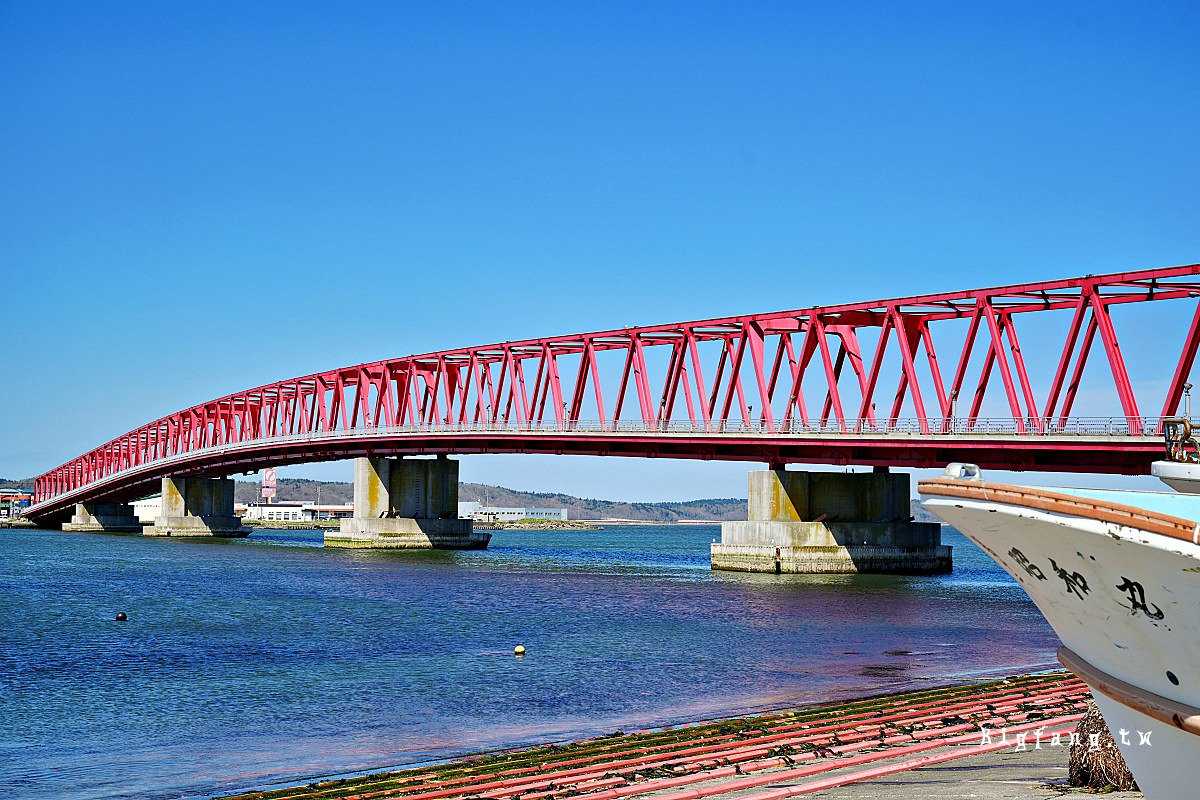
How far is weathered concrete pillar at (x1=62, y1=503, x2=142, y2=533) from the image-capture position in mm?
163250

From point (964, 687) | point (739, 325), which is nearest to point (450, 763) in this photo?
point (964, 687)

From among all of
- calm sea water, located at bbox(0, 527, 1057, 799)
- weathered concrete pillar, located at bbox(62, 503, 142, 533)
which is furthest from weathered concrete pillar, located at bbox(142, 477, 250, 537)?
calm sea water, located at bbox(0, 527, 1057, 799)

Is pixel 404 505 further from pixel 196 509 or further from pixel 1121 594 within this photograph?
pixel 1121 594

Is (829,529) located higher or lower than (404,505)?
lower

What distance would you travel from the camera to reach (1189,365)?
5775cm

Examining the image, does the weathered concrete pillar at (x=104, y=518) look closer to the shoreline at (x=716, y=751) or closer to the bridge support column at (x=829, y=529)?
the bridge support column at (x=829, y=529)

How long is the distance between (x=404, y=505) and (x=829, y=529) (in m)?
44.4

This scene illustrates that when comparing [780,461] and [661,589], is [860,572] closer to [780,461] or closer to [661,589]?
[780,461]

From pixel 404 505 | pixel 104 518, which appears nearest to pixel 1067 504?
pixel 404 505

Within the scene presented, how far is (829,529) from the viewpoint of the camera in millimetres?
75062

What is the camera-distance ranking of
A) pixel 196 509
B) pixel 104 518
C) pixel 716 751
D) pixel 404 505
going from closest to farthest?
pixel 716 751 → pixel 404 505 → pixel 196 509 → pixel 104 518

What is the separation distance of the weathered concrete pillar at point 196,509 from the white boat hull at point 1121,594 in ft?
458

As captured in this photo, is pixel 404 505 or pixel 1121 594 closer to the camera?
pixel 1121 594

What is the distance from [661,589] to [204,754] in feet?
144
